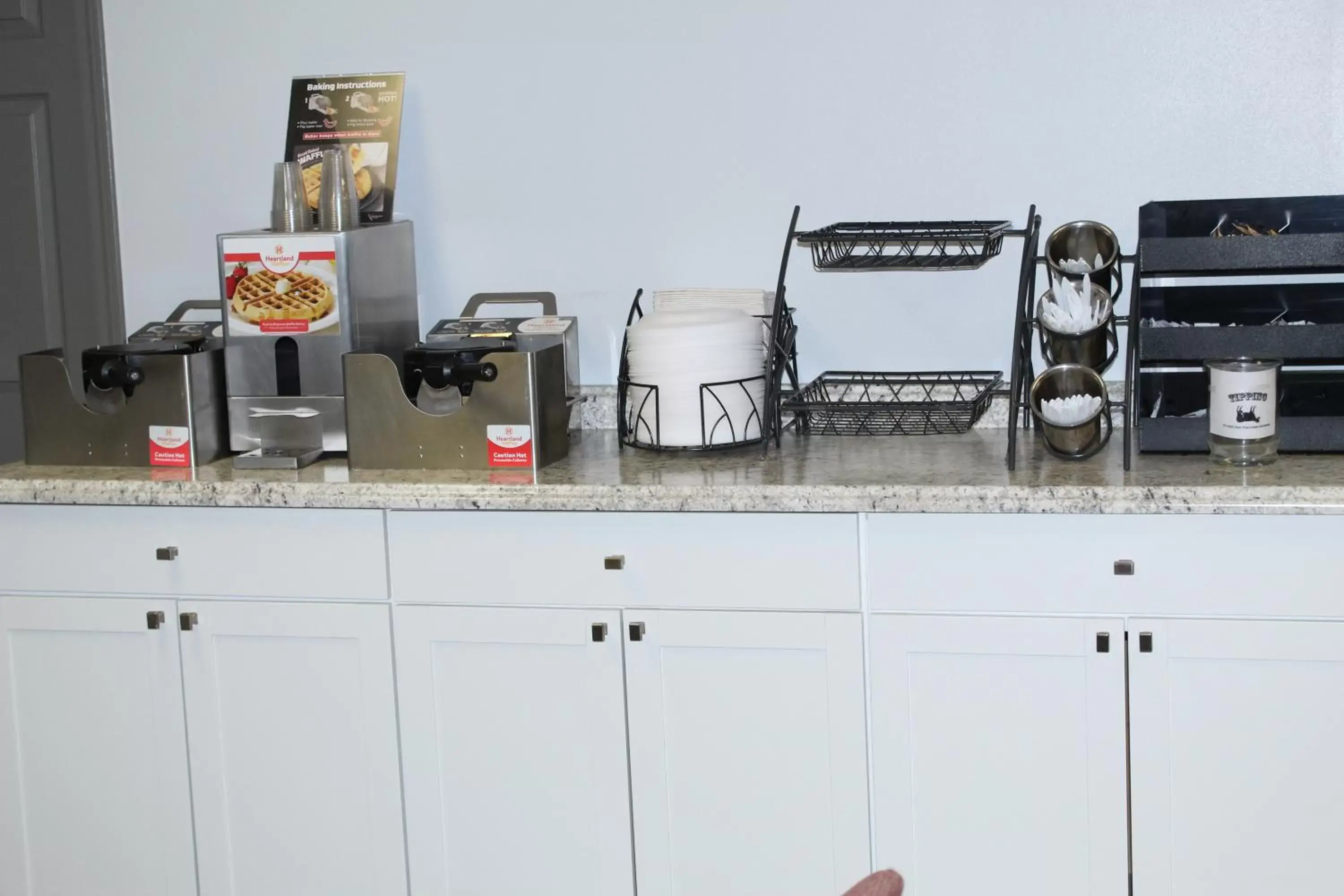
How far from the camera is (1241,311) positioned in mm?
2377

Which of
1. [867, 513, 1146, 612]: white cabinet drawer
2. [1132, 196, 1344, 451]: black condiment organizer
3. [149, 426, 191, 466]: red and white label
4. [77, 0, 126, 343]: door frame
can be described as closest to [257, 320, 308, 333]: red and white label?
[149, 426, 191, 466]: red and white label

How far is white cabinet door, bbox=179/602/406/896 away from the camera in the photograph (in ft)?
7.59

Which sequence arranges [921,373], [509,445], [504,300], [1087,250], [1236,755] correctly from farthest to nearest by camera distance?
[504,300], [921,373], [1087,250], [509,445], [1236,755]

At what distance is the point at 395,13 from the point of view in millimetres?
2748

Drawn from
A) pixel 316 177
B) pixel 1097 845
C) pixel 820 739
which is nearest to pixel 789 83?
pixel 316 177

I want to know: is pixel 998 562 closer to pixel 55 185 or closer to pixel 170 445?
pixel 170 445

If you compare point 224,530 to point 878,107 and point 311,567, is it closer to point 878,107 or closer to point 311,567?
point 311,567

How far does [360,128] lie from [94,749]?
1210 mm

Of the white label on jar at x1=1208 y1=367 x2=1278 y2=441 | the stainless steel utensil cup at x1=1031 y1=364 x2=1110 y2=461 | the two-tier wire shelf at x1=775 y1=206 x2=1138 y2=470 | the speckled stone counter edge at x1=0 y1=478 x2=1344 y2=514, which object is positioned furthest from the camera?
the two-tier wire shelf at x1=775 y1=206 x2=1138 y2=470

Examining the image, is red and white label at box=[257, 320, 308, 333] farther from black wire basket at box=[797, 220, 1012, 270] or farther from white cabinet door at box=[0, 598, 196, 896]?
black wire basket at box=[797, 220, 1012, 270]

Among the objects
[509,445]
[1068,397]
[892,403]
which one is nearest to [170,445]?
[509,445]

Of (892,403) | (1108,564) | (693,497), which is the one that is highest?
(892,403)

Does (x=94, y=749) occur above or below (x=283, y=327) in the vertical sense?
below

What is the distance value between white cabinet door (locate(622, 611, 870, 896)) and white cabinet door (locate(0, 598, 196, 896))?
2.64ft
